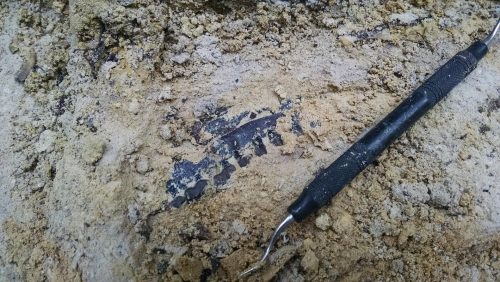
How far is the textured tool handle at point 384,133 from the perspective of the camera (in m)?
1.14

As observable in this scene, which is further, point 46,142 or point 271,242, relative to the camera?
point 46,142

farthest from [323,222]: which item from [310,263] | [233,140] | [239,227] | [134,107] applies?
[134,107]

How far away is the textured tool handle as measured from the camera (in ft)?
3.76

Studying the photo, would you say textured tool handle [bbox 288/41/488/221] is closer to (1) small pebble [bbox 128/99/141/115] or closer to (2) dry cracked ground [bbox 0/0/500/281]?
(2) dry cracked ground [bbox 0/0/500/281]

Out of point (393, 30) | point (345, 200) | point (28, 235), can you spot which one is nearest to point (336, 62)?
point (393, 30)

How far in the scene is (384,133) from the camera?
1241 millimetres

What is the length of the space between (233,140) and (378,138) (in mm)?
439

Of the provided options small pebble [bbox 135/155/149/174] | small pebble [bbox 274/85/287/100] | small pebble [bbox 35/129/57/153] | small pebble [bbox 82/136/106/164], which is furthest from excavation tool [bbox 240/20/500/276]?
small pebble [bbox 35/129/57/153]

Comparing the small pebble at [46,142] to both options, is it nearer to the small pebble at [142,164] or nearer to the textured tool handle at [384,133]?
the small pebble at [142,164]

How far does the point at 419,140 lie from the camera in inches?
51.4

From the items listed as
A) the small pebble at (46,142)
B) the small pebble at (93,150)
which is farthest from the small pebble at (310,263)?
the small pebble at (46,142)

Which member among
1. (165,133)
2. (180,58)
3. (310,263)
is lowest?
(310,263)

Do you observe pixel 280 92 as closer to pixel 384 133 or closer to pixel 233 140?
pixel 233 140

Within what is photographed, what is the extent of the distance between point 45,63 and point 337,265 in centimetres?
113
